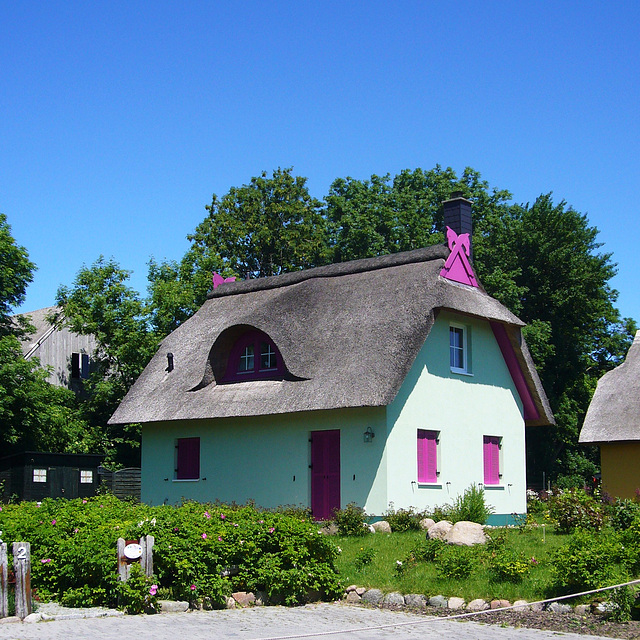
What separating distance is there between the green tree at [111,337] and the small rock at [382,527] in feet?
49.9

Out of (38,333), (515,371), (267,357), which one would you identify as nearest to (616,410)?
(515,371)

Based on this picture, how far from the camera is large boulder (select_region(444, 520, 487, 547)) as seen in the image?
16250 millimetres

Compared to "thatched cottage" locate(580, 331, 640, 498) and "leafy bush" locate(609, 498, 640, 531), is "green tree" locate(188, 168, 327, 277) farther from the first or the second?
"leafy bush" locate(609, 498, 640, 531)

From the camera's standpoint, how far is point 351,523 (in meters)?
19.9

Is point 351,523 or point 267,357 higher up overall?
point 267,357

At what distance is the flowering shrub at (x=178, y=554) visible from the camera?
12.0m

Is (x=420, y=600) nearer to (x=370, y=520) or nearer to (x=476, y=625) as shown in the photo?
(x=476, y=625)

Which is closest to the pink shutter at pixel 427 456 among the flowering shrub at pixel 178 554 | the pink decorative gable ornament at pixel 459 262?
the pink decorative gable ornament at pixel 459 262

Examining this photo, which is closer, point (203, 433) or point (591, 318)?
point (203, 433)

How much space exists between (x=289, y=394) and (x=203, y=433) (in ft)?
13.5

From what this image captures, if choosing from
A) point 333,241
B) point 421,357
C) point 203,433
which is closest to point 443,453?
point 421,357

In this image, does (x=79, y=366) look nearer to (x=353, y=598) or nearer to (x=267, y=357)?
(x=267, y=357)

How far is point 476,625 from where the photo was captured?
11.8 m

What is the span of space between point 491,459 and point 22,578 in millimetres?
17099
